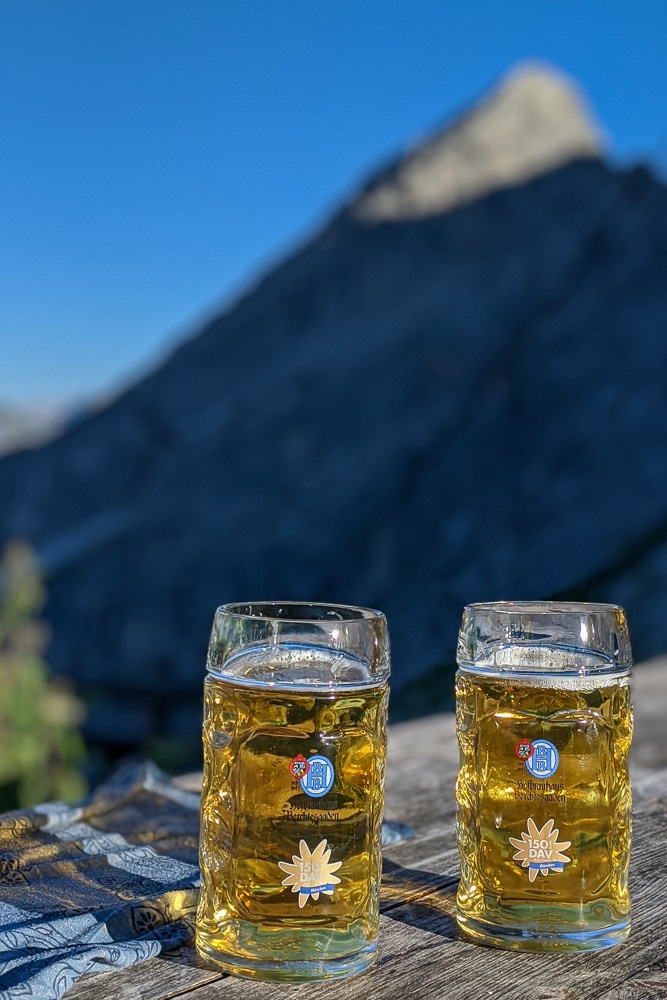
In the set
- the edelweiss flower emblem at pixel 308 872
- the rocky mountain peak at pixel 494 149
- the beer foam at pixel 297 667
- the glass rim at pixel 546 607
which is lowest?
the edelweiss flower emblem at pixel 308 872

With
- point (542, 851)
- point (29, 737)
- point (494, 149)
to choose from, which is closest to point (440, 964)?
point (542, 851)

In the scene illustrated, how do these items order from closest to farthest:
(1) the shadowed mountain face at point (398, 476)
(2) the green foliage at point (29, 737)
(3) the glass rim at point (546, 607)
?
(3) the glass rim at point (546, 607), (2) the green foliage at point (29, 737), (1) the shadowed mountain face at point (398, 476)

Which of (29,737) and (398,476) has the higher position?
(398,476)

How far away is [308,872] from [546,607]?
381 millimetres

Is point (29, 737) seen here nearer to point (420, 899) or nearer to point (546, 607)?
point (420, 899)

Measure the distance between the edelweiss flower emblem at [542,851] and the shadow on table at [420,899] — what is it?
14cm

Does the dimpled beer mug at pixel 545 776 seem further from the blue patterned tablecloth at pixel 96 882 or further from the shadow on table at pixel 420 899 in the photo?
the blue patterned tablecloth at pixel 96 882

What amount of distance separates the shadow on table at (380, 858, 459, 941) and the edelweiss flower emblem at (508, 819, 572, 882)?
14 cm

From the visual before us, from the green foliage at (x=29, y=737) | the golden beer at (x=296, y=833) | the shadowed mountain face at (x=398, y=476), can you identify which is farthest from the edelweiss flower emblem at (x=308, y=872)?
the shadowed mountain face at (x=398, y=476)

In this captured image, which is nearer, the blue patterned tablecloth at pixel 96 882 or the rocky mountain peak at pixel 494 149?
the blue patterned tablecloth at pixel 96 882

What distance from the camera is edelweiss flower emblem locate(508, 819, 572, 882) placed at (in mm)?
1037

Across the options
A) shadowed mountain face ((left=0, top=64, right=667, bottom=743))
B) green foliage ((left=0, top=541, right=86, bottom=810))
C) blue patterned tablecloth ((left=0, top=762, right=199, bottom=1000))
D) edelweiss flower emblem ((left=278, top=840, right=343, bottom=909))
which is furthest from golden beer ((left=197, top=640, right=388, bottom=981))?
shadowed mountain face ((left=0, top=64, right=667, bottom=743))

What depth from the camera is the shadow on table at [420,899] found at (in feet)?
3.77

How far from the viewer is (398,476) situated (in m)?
12.5
